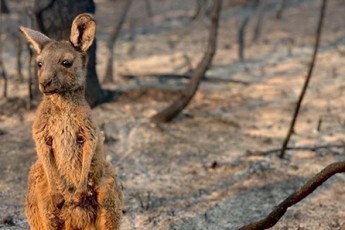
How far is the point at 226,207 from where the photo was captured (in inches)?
228

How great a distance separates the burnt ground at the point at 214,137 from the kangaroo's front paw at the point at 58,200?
→ 1282mm

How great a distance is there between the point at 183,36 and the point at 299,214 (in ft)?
29.7

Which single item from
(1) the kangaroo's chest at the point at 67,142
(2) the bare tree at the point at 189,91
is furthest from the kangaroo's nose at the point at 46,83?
(2) the bare tree at the point at 189,91

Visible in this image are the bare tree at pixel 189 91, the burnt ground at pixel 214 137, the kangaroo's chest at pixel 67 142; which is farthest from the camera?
the bare tree at pixel 189 91

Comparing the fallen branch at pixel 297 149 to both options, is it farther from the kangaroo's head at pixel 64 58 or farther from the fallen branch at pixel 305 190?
the kangaroo's head at pixel 64 58

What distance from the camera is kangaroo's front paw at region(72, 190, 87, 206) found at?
3.97m

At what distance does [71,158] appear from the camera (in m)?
4.03

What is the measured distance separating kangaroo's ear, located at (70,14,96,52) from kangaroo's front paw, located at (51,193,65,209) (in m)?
1.08

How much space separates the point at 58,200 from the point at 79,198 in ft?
0.52

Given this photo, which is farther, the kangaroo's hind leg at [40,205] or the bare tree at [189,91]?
the bare tree at [189,91]

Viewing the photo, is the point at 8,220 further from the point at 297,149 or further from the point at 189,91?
the point at 297,149

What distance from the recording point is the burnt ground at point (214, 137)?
5.69 meters

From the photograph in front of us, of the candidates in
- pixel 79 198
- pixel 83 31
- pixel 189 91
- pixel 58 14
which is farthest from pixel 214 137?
pixel 83 31

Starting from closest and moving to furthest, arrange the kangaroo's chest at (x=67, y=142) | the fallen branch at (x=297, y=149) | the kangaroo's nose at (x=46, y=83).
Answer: the kangaroo's nose at (x=46, y=83), the kangaroo's chest at (x=67, y=142), the fallen branch at (x=297, y=149)
